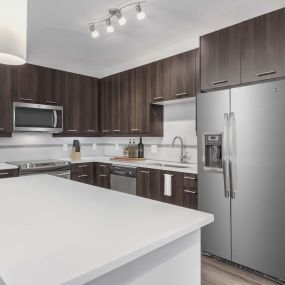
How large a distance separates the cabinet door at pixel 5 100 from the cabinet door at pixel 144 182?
183cm

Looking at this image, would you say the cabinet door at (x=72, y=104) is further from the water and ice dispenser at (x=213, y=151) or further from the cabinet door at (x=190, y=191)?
the water and ice dispenser at (x=213, y=151)

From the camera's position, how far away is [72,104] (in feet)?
12.7

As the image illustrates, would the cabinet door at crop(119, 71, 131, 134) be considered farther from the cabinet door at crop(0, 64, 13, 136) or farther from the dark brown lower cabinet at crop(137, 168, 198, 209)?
the cabinet door at crop(0, 64, 13, 136)

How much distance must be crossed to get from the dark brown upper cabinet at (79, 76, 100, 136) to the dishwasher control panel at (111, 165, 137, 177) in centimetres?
92

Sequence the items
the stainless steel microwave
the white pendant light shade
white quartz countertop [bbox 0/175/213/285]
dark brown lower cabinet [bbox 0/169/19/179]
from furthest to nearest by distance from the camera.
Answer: the stainless steel microwave < dark brown lower cabinet [bbox 0/169/19/179] < the white pendant light shade < white quartz countertop [bbox 0/175/213/285]

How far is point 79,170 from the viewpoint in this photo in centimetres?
365

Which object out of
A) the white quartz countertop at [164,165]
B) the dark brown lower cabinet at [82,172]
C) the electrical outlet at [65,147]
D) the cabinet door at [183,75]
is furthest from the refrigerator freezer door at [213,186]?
the electrical outlet at [65,147]

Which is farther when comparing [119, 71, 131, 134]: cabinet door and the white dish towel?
[119, 71, 131, 134]: cabinet door

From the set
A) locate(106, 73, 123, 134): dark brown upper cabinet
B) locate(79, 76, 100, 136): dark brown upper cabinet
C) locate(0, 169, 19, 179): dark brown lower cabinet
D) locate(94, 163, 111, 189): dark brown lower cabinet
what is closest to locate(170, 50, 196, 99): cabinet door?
locate(106, 73, 123, 134): dark brown upper cabinet

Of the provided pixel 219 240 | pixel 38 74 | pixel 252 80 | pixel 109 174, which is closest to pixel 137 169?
pixel 109 174

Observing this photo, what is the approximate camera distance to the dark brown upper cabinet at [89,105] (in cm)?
401

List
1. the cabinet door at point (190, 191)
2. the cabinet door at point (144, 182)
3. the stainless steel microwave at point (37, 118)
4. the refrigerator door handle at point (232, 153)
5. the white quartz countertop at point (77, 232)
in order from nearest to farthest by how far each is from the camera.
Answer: the white quartz countertop at point (77, 232) < the refrigerator door handle at point (232, 153) < the cabinet door at point (190, 191) < the cabinet door at point (144, 182) < the stainless steel microwave at point (37, 118)

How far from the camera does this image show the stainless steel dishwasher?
3.25 m

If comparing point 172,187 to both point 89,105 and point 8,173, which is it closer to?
point 8,173
